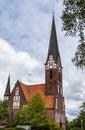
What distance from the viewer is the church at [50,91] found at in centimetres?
8369

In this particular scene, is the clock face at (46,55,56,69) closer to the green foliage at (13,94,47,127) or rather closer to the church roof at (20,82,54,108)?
the church roof at (20,82,54,108)

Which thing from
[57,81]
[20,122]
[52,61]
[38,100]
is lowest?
[20,122]

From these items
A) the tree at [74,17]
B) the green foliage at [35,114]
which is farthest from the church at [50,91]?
the tree at [74,17]

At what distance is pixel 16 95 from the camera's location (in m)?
85.9

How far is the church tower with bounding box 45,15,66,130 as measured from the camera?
277 ft

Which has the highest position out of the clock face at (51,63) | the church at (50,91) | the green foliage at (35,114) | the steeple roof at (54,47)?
the steeple roof at (54,47)

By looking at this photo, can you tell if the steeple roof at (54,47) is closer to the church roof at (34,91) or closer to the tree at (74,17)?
the church roof at (34,91)

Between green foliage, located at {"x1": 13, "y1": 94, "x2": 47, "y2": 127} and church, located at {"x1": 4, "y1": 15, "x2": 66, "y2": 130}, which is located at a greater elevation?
church, located at {"x1": 4, "y1": 15, "x2": 66, "y2": 130}

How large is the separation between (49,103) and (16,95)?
9.60 m

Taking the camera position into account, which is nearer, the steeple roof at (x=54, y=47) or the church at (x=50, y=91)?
the church at (x=50, y=91)

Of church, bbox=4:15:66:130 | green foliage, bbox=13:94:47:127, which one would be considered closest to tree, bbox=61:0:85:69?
green foliage, bbox=13:94:47:127

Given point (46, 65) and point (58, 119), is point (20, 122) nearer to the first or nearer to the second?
point (58, 119)

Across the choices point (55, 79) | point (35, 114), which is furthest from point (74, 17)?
point (55, 79)

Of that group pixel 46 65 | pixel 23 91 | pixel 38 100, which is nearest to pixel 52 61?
pixel 46 65
